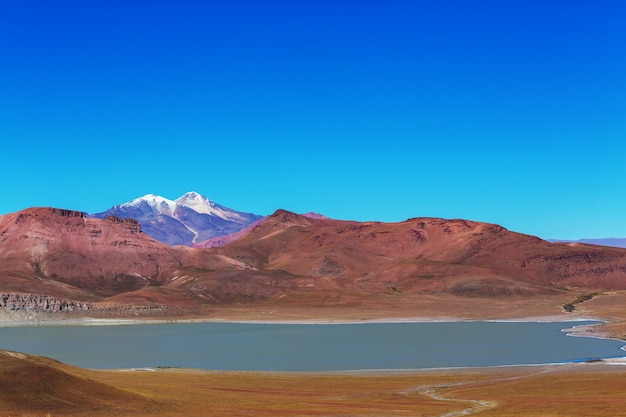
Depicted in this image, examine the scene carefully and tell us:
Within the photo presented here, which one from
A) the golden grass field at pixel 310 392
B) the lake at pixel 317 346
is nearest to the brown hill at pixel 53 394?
the golden grass field at pixel 310 392

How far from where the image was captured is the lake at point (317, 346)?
101812mm

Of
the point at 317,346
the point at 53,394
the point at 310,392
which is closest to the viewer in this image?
the point at 53,394

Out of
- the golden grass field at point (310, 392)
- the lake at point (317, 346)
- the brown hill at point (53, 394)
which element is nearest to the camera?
the brown hill at point (53, 394)

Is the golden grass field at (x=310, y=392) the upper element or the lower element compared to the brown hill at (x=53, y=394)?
lower

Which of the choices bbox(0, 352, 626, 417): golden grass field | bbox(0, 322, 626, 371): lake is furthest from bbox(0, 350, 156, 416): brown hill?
bbox(0, 322, 626, 371): lake

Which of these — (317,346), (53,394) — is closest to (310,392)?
(53,394)

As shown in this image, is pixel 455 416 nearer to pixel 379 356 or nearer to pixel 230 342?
pixel 379 356

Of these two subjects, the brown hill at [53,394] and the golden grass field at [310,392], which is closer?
the brown hill at [53,394]

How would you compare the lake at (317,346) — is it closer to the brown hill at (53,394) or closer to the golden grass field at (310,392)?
the golden grass field at (310,392)

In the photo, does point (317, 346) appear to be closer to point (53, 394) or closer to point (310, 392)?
point (310, 392)

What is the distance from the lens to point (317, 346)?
423ft

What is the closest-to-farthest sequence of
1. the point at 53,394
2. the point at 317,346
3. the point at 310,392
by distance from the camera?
the point at 53,394, the point at 310,392, the point at 317,346

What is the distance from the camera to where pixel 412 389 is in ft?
230

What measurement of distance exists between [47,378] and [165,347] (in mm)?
87925
